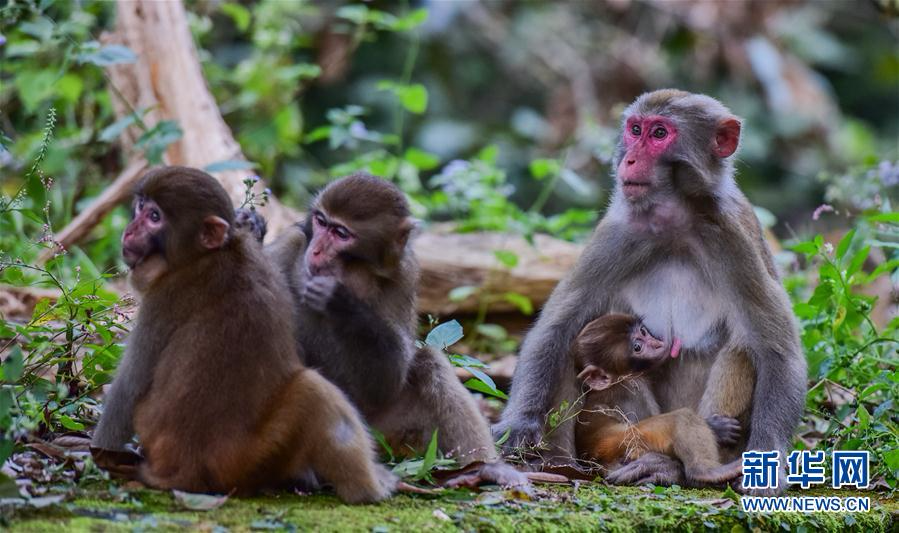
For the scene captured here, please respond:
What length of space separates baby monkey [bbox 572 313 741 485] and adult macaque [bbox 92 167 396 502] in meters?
1.74

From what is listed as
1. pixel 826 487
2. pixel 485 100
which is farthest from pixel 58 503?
pixel 485 100

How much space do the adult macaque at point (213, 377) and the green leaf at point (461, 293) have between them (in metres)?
3.92

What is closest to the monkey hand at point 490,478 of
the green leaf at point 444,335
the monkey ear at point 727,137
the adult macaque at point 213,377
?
the adult macaque at point 213,377

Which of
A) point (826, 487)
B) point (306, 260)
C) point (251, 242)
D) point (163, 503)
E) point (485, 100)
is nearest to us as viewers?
point (163, 503)

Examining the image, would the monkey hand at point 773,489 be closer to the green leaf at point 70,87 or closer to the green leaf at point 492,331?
the green leaf at point 492,331

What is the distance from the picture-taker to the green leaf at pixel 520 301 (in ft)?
28.3

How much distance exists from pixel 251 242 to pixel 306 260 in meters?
0.50

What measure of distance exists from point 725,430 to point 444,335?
155 centimetres

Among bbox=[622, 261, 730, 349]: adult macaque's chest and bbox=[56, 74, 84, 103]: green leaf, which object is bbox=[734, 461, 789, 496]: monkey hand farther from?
bbox=[56, 74, 84, 103]: green leaf

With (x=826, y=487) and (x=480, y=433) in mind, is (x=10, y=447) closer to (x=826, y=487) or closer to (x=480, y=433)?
(x=480, y=433)

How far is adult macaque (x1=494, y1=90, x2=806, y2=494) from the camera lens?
581 cm

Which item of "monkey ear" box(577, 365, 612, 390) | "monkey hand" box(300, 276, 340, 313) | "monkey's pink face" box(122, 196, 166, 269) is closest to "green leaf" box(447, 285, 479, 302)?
"monkey ear" box(577, 365, 612, 390)

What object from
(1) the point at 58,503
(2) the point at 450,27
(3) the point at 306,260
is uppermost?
(2) the point at 450,27

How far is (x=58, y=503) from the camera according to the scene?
150 inches
